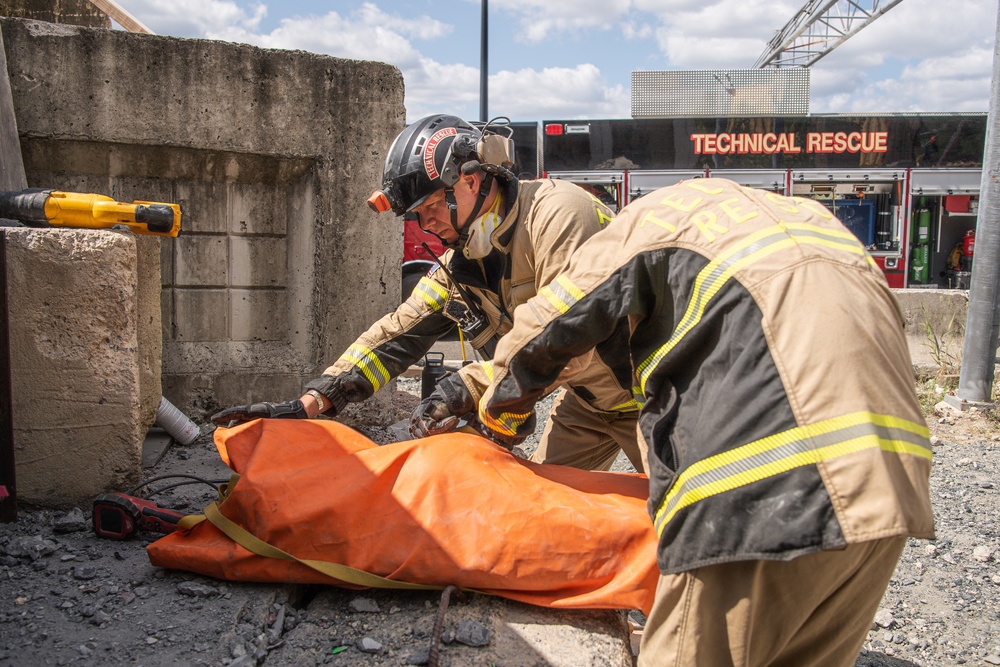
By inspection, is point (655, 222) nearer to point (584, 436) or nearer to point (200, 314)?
point (584, 436)

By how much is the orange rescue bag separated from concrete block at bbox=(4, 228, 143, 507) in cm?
73

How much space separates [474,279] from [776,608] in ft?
6.21

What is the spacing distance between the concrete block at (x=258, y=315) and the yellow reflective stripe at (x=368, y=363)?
57.5 inches


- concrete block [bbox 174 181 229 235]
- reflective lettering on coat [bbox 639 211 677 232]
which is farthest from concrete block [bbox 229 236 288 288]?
reflective lettering on coat [bbox 639 211 677 232]

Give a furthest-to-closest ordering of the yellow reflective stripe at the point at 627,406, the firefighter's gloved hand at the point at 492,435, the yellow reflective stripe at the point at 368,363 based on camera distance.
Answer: the yellow reflective stripe at the point at 368,363 < the yellow reflective stripe at the point at 627,406 < the firefighter's gloved hand at the point at 492,435

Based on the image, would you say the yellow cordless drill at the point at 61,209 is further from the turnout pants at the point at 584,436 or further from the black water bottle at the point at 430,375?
the black water bottle at the point at 430,375

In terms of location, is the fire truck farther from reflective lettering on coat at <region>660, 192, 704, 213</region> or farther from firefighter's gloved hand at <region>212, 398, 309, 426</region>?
reflective lettering on coat at <region>660, 192, 704, 213</region>

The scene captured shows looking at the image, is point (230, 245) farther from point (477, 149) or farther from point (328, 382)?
point (477, 149)

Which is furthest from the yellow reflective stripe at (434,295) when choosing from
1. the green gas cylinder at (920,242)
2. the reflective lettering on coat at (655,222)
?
the green gas cylinder at (920,242)

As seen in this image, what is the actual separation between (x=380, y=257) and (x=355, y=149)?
643 millimetres

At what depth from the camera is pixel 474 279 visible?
10.7 ft

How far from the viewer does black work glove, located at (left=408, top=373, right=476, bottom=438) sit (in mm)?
2773

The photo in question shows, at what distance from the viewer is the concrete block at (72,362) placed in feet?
9.39

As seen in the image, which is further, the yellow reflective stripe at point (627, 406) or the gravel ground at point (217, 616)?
the yellow reflective stripe at point (627, 406)
